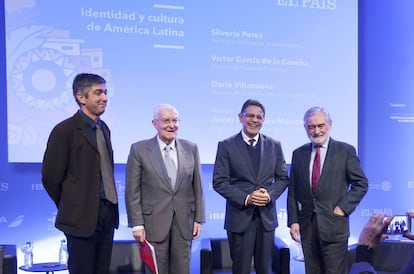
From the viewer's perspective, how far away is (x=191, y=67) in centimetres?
408

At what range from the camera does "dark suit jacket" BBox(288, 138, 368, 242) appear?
9.81ft

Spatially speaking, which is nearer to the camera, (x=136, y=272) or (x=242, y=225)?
(x=242, y=225)

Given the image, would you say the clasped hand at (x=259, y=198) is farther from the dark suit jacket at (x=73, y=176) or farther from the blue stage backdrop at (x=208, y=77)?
the blue stage backdrop at (x=208, y=77)

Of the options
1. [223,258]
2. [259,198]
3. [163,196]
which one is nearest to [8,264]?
[163,196]

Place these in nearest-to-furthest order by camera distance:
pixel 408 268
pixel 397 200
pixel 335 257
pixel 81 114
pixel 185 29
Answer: pixel 408 268 → pixel 81 114 → pixel 335 257 → pixel 185 29 → pixel 397 200

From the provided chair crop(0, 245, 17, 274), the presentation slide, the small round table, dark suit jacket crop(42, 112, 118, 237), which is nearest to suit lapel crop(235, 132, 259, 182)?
the presentation slide

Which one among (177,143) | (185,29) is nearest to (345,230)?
(177,143)

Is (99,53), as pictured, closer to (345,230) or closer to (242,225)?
(242,225)

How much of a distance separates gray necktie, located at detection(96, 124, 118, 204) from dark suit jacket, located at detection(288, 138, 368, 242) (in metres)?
1.34

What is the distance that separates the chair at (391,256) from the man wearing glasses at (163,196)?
68.0 inches

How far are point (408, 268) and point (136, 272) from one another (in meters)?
2.75

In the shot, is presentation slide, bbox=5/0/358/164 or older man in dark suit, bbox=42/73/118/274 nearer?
older man in dark suit, bbox=42/73/118/274

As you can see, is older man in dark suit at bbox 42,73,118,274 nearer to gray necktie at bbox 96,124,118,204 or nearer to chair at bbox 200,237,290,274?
gray necktie at bbox 96,124,118,204

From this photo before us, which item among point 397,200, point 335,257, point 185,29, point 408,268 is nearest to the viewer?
point 408,268
